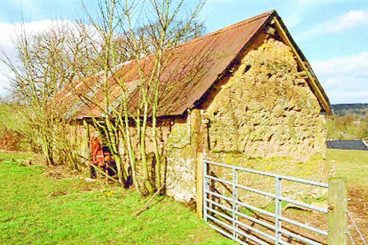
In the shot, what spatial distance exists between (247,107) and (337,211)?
5.48 metres

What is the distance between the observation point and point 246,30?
10.5 meters

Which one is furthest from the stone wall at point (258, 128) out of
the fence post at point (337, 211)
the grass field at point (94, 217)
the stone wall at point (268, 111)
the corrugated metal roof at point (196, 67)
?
the fence post at point (337, 211)

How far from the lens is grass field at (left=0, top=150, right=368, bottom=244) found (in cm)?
733

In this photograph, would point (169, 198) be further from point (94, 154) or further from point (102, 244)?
point (94, 154)

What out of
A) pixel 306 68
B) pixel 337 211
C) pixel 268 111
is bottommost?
pixel 337 211

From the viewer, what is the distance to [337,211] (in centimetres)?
462

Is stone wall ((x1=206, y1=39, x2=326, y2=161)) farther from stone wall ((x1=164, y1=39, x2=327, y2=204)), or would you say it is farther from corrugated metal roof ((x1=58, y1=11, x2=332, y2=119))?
corrugated metal roof ((x1=58, y1=11, x2=332, y2=119))

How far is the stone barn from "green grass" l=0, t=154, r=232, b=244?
1103 millimetres

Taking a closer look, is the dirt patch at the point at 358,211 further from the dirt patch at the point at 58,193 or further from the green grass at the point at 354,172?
the dirt patch at the point at 58,193

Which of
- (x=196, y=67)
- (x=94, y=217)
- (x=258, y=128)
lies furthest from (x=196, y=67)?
(x=94, y=217)

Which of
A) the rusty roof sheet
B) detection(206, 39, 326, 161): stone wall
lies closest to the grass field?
detection(206, 39, 326, 161): stone wall

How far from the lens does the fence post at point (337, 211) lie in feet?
15.0

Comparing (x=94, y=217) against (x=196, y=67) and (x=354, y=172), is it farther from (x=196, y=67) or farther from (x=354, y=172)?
(x=354, y=172)

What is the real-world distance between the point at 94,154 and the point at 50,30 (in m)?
7.95
